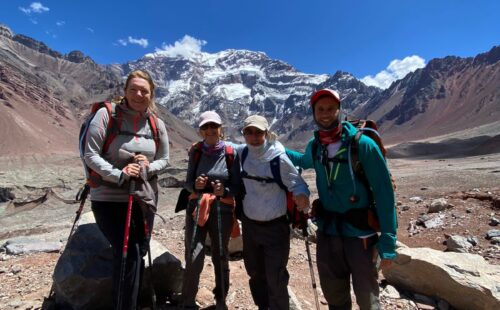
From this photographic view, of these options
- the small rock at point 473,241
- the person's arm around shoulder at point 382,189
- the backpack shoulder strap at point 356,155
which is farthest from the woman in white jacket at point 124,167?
the small rock at point 473,241

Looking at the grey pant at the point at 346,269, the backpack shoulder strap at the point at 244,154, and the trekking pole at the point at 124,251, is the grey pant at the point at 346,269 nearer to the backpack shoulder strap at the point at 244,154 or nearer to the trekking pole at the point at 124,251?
the backpack shoulder strap at the point at 244,154

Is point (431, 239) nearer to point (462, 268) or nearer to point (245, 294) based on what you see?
point (462, 268)

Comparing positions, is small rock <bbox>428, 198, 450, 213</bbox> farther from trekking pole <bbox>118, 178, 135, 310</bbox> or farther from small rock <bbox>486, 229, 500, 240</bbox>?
trekking pole <bbox>118, 178, 135, 310</bbox>

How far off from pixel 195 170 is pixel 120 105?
1.18 metres

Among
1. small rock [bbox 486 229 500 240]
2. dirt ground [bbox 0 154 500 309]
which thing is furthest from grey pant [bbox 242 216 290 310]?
small rock [bbox 486 229 500 240]

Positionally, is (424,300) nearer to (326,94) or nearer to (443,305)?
(443,305)

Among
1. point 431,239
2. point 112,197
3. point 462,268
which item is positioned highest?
point 112,197

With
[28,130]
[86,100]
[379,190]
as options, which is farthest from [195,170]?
[86,100]

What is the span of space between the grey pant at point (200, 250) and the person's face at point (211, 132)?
761mm

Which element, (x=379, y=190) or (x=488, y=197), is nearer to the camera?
(x=379, y=190)

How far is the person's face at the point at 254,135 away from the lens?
4.01 meters

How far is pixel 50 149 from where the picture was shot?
3878 inches

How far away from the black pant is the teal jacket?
184 centimetres

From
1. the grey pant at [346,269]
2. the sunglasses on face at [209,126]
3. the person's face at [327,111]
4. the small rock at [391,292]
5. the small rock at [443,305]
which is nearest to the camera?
the grey pant at [346,269]
